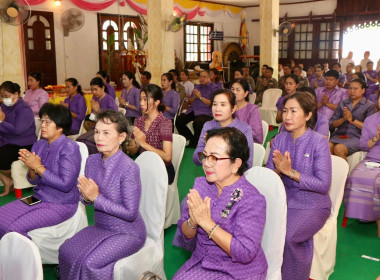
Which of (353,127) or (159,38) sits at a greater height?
(159,38)

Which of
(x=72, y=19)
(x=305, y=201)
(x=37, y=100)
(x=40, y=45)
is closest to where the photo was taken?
(x=305, y=201)

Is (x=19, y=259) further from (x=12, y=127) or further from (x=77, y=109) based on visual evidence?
(x=77, y=109)

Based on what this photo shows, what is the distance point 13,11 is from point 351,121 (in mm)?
4804

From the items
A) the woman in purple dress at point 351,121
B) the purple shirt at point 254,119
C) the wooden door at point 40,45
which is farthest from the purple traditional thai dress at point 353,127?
the wooden door at point 40,45

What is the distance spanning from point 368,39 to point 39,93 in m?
11.3

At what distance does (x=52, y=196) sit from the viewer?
8.96 feet

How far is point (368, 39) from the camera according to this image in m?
13.5

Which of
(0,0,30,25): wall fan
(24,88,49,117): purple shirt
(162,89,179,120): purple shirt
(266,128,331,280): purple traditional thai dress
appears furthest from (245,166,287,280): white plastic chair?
(0,0,30,25): wall fan

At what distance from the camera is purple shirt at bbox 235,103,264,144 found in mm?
4086

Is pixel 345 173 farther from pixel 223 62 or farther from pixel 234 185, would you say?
pixel 223 62

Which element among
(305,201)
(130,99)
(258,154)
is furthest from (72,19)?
(305,201)

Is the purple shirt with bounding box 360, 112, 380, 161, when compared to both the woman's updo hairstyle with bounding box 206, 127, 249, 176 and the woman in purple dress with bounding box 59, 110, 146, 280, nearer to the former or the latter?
the woman's updo hairstyle with bounding box 206, 127, 249, 176

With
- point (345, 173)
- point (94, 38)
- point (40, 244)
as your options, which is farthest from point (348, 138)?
point (94, 38)

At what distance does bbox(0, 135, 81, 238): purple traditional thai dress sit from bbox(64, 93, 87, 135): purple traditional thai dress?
97.6 inches
